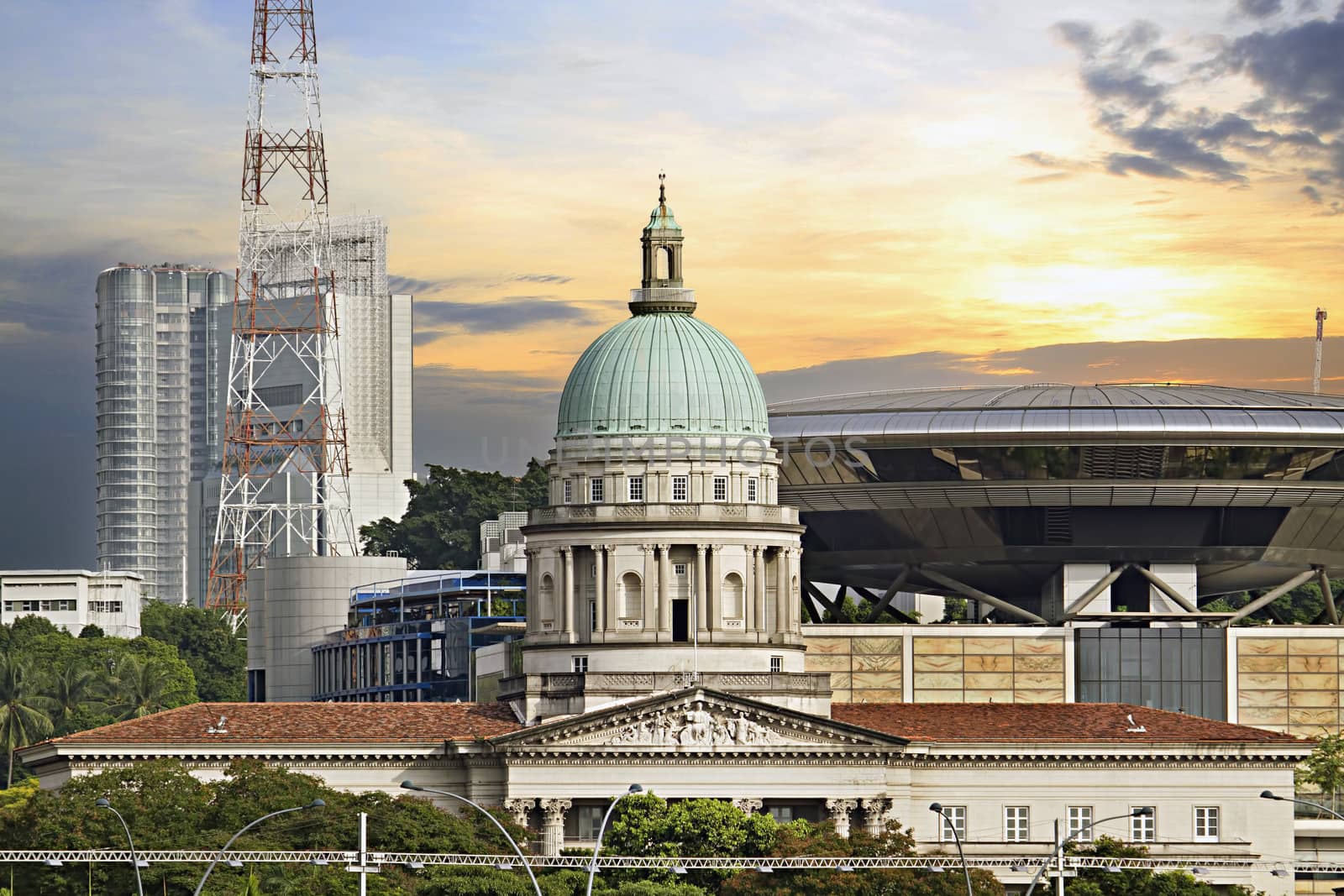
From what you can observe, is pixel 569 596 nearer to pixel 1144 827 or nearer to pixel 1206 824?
pixel 1144 827

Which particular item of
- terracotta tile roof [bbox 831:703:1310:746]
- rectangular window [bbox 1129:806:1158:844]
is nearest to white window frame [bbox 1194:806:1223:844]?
rectangular window [bbox 1129:806:1158:844]

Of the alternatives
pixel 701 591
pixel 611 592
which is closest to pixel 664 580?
pixel 701 591

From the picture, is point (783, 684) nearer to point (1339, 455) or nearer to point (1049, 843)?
point (1049, 843)

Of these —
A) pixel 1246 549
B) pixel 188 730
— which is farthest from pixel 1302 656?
pixel 188 730

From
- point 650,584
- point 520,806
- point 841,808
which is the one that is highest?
point 650,584

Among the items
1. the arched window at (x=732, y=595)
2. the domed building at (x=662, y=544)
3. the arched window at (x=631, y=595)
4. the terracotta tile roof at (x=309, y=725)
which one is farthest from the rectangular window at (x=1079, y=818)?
the terracotta tile roof at (x=309, y=725)

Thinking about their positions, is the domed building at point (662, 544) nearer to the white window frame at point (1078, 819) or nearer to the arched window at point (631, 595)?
the arched window at point (631, 595)

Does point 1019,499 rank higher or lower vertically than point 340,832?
higher

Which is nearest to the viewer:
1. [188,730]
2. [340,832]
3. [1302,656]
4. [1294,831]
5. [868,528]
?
[340,832]
